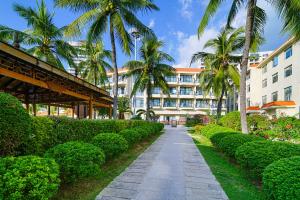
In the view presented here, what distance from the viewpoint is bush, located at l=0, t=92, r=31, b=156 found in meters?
4.40

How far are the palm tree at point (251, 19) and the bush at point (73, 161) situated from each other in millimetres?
8747

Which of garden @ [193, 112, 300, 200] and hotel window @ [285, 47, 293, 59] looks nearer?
garden @ [193, 112, 300, 200]

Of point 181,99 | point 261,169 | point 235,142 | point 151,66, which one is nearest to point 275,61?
point 151,66

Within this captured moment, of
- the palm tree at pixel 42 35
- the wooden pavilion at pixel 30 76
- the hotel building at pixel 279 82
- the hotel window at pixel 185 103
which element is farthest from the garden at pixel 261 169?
the hotel window at pixel 185 103

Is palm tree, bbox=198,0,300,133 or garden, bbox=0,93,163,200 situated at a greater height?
palm tree, bbox=198,0,300,133

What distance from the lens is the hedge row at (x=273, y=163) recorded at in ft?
14.2

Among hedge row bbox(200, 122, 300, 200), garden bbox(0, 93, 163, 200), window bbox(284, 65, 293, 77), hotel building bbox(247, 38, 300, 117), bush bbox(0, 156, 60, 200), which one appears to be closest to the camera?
bush bbox(0, 156, 60, 200)

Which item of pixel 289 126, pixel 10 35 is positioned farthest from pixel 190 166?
pixel 10 35

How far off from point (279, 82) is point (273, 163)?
3087 centimetres

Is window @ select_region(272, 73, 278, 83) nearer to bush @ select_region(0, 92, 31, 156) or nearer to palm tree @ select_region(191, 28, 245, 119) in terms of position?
palm tree @ select_region(191, 28, 245, 119)

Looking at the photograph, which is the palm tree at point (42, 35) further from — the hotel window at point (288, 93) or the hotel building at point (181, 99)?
the hotel building at point (181, 99)

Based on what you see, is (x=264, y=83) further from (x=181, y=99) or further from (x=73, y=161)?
(x=73, y=161)

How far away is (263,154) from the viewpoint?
21.8ft

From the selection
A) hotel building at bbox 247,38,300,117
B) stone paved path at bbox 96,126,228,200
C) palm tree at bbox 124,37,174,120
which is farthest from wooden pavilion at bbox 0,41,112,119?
hotel building at bbox 247,38,300,117
